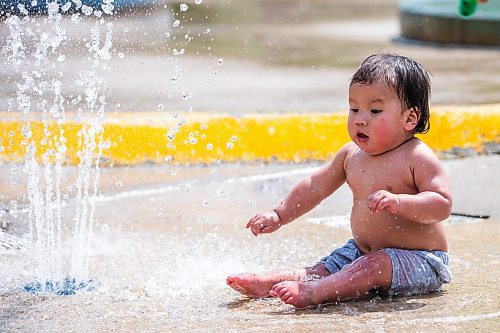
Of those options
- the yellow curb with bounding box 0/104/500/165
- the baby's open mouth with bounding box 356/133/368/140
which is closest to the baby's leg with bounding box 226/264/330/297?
the baby's open mouth with bounding box 356/133/368/140

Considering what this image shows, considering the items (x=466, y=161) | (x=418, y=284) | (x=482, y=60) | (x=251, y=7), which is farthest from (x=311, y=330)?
(x=251, y=7)

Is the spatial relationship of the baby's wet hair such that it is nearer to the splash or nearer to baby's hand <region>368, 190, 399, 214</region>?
baby's hand <region>368, 190, 399, 214</region>

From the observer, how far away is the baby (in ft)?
12.0

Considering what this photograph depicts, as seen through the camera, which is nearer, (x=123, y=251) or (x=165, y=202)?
(x=123, y=251)

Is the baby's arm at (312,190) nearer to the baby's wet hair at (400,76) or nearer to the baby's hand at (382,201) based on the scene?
the baby's wet hair at (400,76)

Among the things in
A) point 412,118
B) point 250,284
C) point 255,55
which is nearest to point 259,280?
point 250,284

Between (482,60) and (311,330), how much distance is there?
292 inches

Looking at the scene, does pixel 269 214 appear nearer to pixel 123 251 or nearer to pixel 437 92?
pixel 123 251

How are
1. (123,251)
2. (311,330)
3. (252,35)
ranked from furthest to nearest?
1. (252,35)
2. (123,251)
3. (311,330)

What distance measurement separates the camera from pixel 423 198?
144 inches

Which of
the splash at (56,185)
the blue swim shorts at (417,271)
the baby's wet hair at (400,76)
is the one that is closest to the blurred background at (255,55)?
the splash at (56,185)

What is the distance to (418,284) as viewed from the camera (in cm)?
373

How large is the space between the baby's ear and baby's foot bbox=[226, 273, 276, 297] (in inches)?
28.7

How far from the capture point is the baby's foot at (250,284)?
3695mm
